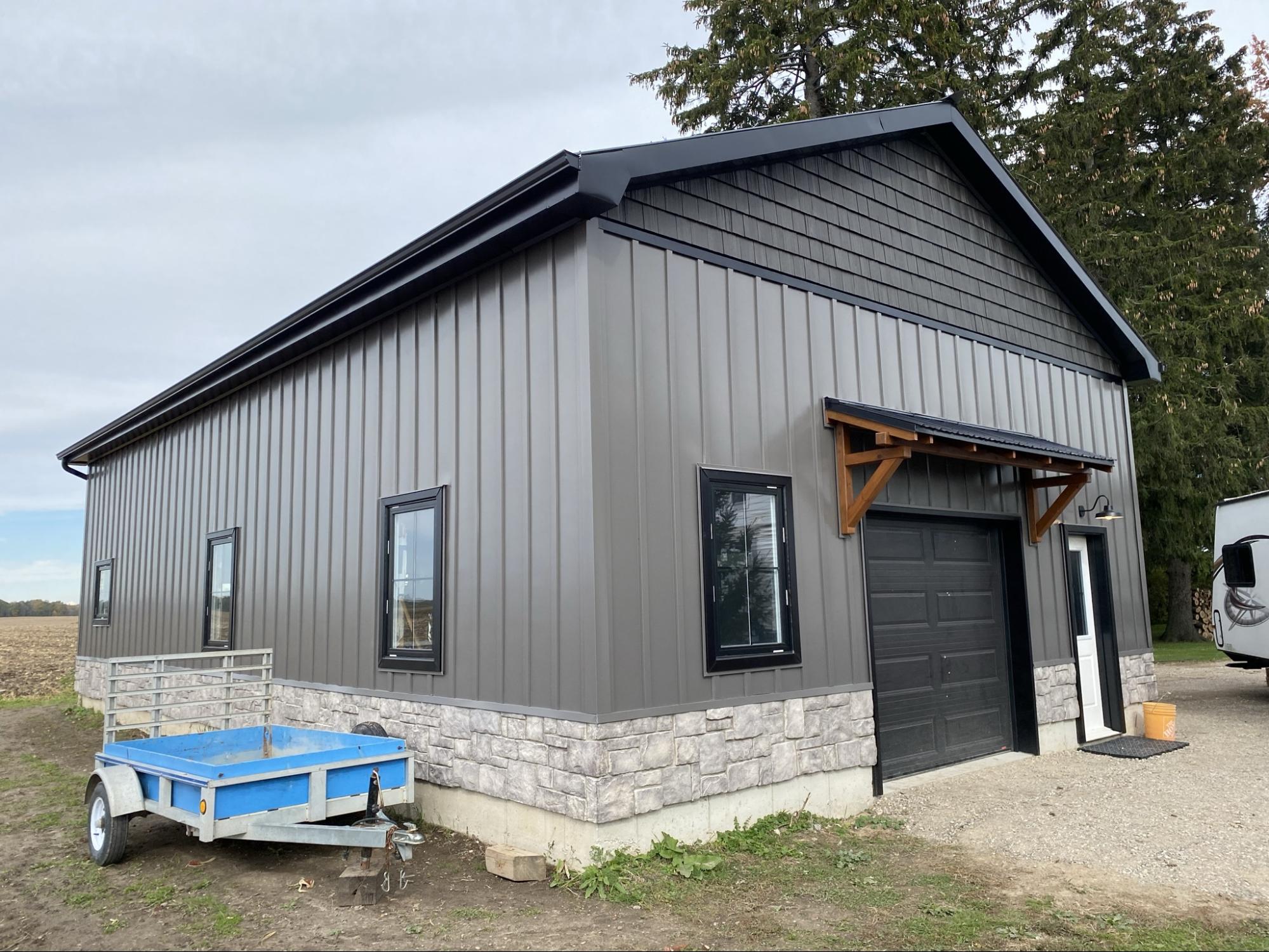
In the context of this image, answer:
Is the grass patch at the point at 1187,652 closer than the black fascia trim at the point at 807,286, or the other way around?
the black fascia trim at the point at 807,286

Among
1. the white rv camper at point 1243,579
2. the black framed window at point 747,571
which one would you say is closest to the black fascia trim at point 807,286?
the black framed window at point 747,571

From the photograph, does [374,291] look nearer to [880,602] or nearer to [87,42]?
[880,602]

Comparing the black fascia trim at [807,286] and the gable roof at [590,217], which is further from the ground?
the gable roof at [590,217]

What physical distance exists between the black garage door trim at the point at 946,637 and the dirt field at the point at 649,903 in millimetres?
1398

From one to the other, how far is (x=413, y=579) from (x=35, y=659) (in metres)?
24.1

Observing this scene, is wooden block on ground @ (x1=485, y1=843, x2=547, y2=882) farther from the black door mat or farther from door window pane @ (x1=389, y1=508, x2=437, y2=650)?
the black door mat

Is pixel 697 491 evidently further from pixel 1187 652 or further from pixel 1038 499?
pixel 1187 652

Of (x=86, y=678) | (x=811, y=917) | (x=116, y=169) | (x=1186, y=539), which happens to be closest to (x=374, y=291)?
(x=811, y=917)

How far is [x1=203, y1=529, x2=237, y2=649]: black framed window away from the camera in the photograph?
33.2 feet

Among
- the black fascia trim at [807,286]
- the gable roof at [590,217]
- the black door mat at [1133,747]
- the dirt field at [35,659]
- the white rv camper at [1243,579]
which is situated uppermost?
the gable roof at [590,217]

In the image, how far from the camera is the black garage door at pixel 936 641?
751 centimetres

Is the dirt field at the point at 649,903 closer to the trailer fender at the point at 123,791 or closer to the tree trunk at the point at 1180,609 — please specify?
the trailer fender at the point at 123,791

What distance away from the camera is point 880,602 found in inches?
295

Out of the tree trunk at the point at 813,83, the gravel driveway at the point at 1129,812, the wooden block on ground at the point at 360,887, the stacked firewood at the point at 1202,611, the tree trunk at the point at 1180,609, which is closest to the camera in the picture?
the wooden block on ground at the point at 360,887
